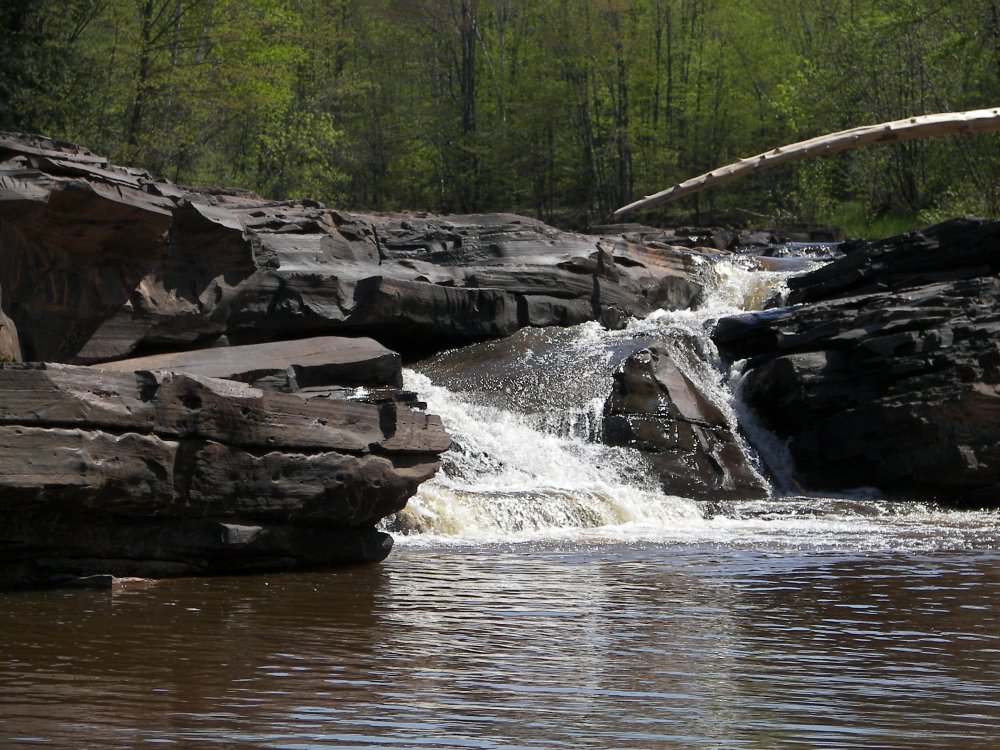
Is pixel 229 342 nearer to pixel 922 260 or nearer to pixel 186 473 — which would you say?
pixel 186 473

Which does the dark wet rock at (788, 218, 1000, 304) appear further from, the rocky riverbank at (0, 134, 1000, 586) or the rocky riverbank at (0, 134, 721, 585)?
the rocky riverbank at (0, 134, 721, 585)

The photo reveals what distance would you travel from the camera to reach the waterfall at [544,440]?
1367 cm

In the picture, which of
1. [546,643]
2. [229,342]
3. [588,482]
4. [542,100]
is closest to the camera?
[546,643]

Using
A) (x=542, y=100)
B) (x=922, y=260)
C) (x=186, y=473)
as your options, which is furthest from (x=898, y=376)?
(x=542, y=100)

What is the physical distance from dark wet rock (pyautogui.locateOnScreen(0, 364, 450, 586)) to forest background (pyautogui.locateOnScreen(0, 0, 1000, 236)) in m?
19.6

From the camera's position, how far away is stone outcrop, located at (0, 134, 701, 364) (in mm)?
16109

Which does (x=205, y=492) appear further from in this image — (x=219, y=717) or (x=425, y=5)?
(x=425, y=5)

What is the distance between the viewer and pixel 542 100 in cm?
4791

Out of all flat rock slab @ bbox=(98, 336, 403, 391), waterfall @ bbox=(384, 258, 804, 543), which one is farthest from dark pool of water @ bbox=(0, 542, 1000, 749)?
flat rock slab @ bbox=(98, 336, 403, 391)

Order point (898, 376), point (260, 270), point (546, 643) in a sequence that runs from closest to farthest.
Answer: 1. point (546, 643)
2. point (898, 376)
3. point (260, 270)

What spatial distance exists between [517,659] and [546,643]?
20.2 inches

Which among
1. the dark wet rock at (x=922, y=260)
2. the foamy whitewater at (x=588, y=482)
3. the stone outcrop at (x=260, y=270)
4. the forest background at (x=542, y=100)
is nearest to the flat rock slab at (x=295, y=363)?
the foamy whitewater at (x=588, y=482)

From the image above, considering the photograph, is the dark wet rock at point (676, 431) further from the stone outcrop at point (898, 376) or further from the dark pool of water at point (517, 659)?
the dark pool of water at point (517, 659)

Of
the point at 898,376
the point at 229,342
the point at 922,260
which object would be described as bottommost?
the point at 898,376
